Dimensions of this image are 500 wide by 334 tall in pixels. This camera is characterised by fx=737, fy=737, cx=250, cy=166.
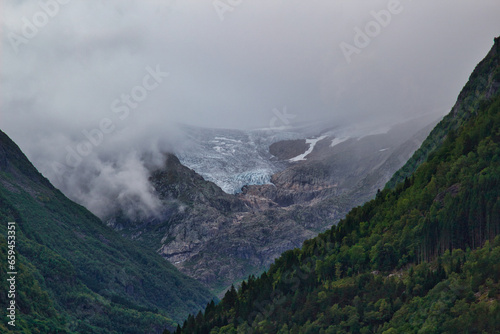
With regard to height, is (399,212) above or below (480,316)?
above

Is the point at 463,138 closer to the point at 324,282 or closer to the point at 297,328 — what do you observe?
the point at 324,282

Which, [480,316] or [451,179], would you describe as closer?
[480,316]

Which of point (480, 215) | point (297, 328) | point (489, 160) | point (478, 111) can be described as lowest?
point (297, 328)

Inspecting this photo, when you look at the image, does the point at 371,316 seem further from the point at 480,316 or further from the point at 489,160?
the point at 489,160

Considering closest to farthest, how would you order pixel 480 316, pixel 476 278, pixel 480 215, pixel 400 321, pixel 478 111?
pixel 480 316 → pixel 476 278 → pixel 400 321 → pixel 480 215 → pixel 478 111

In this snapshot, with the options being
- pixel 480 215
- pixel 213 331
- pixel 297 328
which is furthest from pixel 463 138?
pixel 213 331

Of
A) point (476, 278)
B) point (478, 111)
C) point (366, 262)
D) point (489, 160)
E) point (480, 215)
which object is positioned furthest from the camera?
point (478, 111)

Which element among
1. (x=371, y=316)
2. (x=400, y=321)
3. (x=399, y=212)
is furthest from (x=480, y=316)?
(x=399, y=212)
